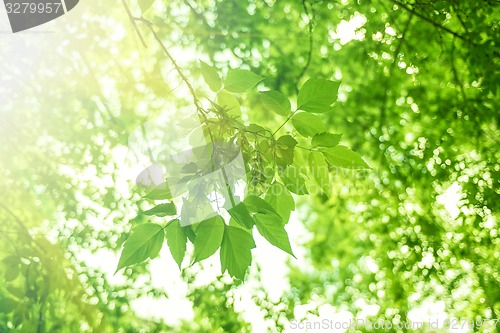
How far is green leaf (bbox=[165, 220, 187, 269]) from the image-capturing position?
0.45 meters

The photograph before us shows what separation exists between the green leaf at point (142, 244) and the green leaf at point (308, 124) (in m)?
0.20

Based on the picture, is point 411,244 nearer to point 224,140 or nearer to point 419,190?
point 419,190

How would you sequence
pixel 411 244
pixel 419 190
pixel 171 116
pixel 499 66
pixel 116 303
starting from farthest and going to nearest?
pixel 116 303
pixel 419 190
pixel 411 244
pixel 499 66
pixel 171 116

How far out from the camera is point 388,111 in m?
2.15

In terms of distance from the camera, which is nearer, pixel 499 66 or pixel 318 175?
pixel 318 175

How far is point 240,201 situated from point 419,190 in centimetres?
182

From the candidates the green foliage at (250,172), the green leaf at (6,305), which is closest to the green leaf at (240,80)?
the green foliage at (250,172)

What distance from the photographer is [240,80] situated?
52cm

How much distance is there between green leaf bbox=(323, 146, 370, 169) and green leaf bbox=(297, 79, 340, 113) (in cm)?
5

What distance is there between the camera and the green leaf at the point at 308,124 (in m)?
0.53

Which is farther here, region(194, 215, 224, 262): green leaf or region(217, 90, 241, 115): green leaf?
region(217, 90, 241, 115): green leaf

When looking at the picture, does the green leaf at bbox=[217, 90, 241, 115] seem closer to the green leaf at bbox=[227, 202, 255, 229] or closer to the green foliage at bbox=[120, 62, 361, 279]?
the green foliage at bbox=[120, 62, 361, 279]

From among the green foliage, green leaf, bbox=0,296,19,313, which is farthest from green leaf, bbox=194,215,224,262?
green leaf, bbox=0,296,19,313

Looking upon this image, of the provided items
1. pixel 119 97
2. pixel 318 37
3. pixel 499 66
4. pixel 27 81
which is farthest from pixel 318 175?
pixel 27 81
